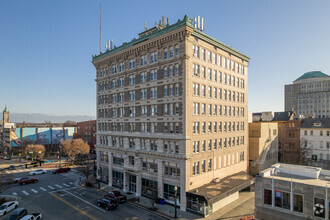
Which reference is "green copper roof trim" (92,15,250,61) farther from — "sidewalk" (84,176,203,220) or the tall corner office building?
"sidewalk" (84,176,203,220)

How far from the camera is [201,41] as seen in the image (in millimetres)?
36094

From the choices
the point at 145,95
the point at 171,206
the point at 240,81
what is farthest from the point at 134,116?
the point at 240,81

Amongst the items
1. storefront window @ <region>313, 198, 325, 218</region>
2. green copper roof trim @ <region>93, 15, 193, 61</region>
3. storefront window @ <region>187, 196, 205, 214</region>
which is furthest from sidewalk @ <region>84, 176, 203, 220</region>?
green copper roof trim @ <region>93, 15, 193, 61</region>

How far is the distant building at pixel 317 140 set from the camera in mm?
59562

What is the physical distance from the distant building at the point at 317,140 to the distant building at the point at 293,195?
42916 millimetres

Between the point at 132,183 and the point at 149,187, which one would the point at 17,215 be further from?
the point at 149,187

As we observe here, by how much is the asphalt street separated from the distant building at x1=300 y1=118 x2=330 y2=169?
172 ft

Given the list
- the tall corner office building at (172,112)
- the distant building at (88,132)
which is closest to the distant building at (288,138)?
the tall corner office building at (172,112)

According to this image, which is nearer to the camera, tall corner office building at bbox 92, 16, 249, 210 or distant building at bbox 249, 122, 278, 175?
tall corner office building at bbox 92, 16, 249, 210

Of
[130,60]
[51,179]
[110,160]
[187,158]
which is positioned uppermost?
[130,60]

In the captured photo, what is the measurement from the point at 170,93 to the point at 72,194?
86.7 feet

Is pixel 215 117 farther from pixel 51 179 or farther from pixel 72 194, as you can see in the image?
pixel 51 179

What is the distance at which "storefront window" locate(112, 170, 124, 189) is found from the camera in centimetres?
4391

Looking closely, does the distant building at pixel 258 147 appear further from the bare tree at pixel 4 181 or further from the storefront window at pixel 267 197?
the bare tree at pixel 4 181
